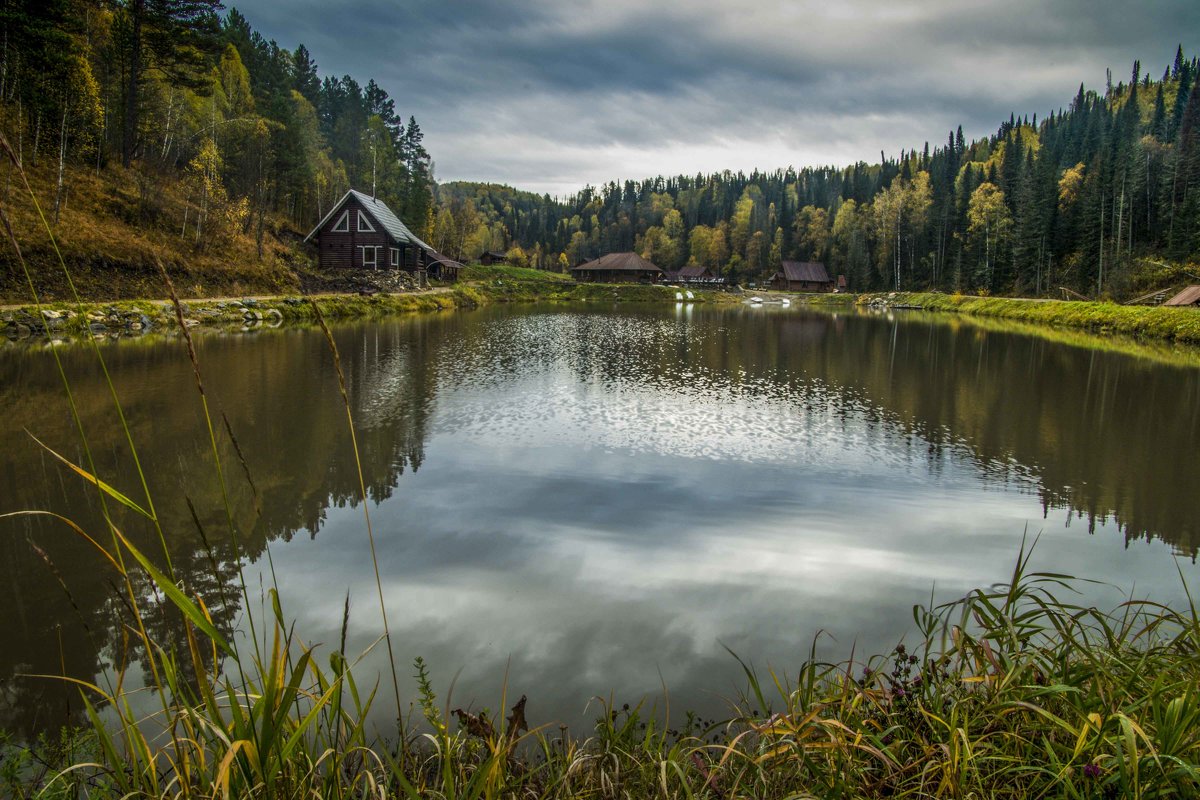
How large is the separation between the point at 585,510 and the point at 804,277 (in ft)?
328

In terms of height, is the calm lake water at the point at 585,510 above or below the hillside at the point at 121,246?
below

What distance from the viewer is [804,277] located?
102 meters

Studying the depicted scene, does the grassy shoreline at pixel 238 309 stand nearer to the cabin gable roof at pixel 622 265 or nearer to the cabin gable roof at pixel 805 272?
the cabin gable roof at pixel 622 265

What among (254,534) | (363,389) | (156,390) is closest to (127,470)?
(254,534)

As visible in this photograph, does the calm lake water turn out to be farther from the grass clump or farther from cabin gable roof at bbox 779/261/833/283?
cabin gable roof at bbox 779/261/833/283

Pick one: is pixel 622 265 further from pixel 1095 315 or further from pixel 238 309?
pixel 238 309

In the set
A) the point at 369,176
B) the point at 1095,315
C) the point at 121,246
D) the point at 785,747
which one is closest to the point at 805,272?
the point at 1095,315

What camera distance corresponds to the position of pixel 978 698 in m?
3.80

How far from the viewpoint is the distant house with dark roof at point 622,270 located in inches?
4215

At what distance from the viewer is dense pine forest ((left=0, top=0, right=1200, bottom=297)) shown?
111 ft

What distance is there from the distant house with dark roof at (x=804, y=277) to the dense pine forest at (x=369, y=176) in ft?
12.8

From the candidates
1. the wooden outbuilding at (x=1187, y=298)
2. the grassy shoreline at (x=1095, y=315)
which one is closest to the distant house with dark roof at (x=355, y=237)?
the grassy shoreline at (x=1095, y=315)

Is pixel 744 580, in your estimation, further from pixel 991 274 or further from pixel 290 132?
pixel 991 274

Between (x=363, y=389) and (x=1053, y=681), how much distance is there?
53.4 feet
